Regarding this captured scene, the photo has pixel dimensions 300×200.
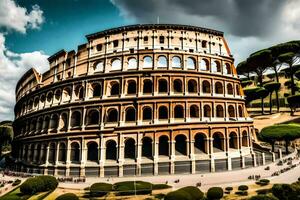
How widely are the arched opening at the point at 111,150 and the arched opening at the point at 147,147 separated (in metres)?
3.52

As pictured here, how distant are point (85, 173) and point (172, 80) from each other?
15269 mm

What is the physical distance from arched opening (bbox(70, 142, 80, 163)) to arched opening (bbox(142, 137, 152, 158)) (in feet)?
27.4

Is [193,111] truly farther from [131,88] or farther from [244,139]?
[131,88]

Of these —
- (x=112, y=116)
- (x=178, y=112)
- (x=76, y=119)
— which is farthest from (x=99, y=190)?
(x=178, y=112)

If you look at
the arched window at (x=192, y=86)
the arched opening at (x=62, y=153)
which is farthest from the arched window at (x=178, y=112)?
the arched opening at (x=62, y=153)

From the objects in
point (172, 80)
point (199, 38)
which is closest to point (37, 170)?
point (172, 80)

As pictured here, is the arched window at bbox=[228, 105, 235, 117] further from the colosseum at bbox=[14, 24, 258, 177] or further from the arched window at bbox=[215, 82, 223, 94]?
the arched window at bbox=[215, 82, 223, 94]

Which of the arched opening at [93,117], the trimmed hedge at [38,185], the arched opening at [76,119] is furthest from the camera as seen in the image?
the arched opening at [76,119]

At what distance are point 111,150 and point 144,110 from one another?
20.8 feet

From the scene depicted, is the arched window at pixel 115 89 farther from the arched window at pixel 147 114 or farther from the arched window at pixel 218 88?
the arched window at pixel 218 88

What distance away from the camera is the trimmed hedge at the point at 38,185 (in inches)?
797

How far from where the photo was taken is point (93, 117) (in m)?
30.5

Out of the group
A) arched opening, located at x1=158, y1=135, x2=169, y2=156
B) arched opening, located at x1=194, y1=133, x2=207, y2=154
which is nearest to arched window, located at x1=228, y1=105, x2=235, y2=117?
arched opening, located at x1=194, y1=133, x2=207, y2=154

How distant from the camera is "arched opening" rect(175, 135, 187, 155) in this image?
27.9 m
